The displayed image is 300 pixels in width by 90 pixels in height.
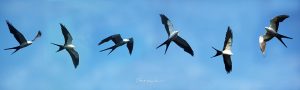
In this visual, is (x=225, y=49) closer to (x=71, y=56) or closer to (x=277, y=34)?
(x=277, y=34)

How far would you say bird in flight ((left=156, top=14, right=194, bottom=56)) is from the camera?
28.8m

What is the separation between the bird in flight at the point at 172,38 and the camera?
94.6 feet

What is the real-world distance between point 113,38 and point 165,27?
414 centimetres

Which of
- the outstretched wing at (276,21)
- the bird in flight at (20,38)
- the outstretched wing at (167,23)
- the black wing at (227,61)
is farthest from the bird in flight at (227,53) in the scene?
the bird in flight at (20,38)

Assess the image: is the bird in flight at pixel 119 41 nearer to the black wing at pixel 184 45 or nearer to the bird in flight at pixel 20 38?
the black wing at pixel 184 45

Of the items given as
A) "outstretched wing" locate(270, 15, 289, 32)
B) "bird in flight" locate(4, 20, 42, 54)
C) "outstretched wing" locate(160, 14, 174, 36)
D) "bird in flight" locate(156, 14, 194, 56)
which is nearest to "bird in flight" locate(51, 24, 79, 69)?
"bird in flight" locate(4, 20, 42, 54)

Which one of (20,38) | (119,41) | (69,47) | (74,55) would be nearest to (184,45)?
(119,41)

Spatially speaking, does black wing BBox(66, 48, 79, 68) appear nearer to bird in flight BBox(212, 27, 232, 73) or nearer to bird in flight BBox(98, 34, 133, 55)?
bird in flight BBox(98, 34, 133, 55)

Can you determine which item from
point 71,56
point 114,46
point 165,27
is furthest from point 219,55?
point 71,56

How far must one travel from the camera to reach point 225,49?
29.0m

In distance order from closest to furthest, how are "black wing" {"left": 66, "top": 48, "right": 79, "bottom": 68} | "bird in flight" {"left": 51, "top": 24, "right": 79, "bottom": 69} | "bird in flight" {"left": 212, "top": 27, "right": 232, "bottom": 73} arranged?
"bird in flight" {"left": 212, "top": 27, "right": 232, "bottom": 73} < "bird in flight" {"left": 51, "top": 24, "right": 79, "bottom": 69} < "black wing" {"left": 66, "top": 48, "right": 79, "bottom": 68}

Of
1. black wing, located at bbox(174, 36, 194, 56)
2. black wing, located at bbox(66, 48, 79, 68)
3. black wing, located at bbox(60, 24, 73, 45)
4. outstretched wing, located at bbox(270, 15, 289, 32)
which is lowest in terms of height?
black wing, located at bbox(66, 48, 79, 68)

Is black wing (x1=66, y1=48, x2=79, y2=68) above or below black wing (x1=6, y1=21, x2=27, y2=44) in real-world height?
below

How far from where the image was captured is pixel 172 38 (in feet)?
96.4
